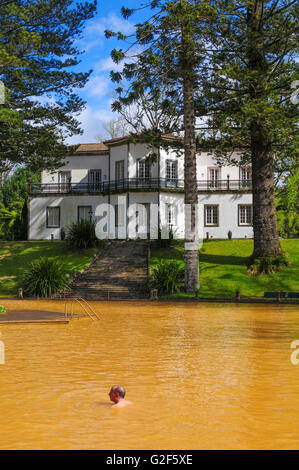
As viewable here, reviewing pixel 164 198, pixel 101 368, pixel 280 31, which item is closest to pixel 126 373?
pixel 101 368

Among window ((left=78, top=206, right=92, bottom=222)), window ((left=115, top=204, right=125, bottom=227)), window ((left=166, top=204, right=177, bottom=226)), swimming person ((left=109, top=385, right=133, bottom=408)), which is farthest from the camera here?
window ((left=78, top=206, right=92, bottom=222))

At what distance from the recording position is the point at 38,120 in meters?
31.1

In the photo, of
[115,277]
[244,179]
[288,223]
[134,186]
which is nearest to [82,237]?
[115,277]

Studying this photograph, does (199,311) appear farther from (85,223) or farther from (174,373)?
(85,223)

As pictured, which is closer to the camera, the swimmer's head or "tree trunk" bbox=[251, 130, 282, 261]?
the swimmer's head

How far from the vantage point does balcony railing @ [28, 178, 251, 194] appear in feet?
144

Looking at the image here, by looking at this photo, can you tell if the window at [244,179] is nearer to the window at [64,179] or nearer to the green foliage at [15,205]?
the window at [64,179]

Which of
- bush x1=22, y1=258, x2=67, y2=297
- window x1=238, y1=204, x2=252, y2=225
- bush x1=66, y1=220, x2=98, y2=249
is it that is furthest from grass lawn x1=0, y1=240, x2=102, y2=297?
window x1=238, y1=204, x2=252, y2=225

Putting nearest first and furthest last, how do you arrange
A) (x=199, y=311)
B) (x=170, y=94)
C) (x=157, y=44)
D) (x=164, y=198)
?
(x=199, y=311) < (x=157, y=44) < (x=170, y=94) < (x=164, y=198)

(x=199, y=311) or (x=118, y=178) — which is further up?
(x=118, y=178)

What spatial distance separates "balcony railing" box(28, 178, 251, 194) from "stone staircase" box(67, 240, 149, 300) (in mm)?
8884

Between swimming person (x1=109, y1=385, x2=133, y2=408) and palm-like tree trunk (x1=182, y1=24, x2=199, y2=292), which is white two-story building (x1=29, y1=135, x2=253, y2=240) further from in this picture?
swimming person (x1=109, y1=385, x2=133, y2=408)

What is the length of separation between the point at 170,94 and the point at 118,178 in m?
19.5
